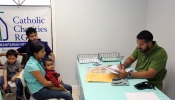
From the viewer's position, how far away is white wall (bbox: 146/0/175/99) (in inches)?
88.1

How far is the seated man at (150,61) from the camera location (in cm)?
187

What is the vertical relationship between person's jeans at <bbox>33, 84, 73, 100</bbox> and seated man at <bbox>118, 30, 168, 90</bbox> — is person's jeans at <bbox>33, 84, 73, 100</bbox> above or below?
below

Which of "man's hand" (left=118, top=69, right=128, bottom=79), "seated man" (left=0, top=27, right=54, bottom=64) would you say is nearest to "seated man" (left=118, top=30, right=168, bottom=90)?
"man's hand" (left=118, top=69, right=128, bottom=79)

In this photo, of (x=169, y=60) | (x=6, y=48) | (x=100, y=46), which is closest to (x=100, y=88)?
(x=169, y=60)

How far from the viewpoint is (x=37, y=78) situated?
183 centimetres

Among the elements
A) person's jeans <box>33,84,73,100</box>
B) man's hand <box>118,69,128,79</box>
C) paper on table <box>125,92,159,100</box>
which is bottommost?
person's jeans <box>33,84,73,100</box>

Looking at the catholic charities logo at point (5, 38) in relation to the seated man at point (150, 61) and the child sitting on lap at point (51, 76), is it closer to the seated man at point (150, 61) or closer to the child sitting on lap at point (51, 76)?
the child sitting on lap at point (51, 76)

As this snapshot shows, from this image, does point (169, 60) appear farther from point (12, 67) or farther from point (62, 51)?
point (12, 67)

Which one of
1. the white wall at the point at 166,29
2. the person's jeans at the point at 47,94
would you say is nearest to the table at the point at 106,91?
the person's jeans at the point at 47,94

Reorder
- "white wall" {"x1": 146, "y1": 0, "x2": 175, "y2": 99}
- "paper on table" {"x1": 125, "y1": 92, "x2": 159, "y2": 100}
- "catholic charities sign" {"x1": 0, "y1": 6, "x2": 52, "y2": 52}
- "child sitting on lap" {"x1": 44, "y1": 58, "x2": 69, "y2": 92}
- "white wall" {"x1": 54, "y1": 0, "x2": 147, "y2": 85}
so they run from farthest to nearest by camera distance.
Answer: "white wall" {"x1": 54, "y1": 0, "x2": 147, "y2": 85} → "catholic charities sign" {"x1": 0, "y1": 6, "x2": 52, "y2": 52} → "white wall" {"x1": 146, "y1": 0, "x2": 175, "y2": 99} → "child sitting on lap" {"x1": 44, "y1": 58, "x2": 69, "y2": 92} → "paper on table" {"x1": 125, "y1": 92, "x2": 159, "y2": 100}

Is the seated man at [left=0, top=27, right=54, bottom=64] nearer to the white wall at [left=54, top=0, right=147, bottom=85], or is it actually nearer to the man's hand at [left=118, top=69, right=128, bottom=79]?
the white wall at [left=54, top=0, right=147, bottom=85]

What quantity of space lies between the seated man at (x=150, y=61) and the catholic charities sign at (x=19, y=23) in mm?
1510

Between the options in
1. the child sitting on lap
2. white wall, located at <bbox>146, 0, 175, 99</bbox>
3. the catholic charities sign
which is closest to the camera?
the child sitting on lap

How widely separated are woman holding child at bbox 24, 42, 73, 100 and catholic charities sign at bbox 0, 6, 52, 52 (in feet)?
3.53
